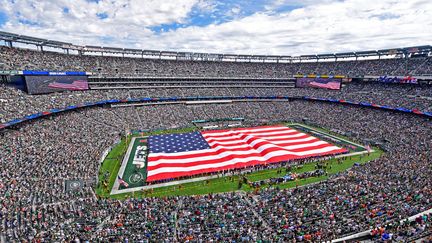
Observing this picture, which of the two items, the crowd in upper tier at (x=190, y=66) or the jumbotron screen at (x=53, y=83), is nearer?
the jumbotron screen at (x=53, y=83)

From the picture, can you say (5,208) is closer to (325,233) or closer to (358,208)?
(325,233)

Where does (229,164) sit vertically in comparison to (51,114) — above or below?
below

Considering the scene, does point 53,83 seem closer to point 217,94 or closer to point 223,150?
point 223,150

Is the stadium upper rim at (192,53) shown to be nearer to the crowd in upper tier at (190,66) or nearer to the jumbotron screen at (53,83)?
the crowd in upper tier at (190,66)

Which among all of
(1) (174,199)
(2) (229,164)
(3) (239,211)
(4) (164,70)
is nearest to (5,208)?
(1) (174,199)

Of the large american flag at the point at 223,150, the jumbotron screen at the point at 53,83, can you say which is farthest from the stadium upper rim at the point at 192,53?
the large american flag at the point at 223,150

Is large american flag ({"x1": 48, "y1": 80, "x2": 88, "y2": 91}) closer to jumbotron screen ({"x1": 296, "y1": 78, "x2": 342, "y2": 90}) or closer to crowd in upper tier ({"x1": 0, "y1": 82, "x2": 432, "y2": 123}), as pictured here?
crowd in upper tier ({"x1": 0, "y1": 82, "x2": 432, "y2": 123})
